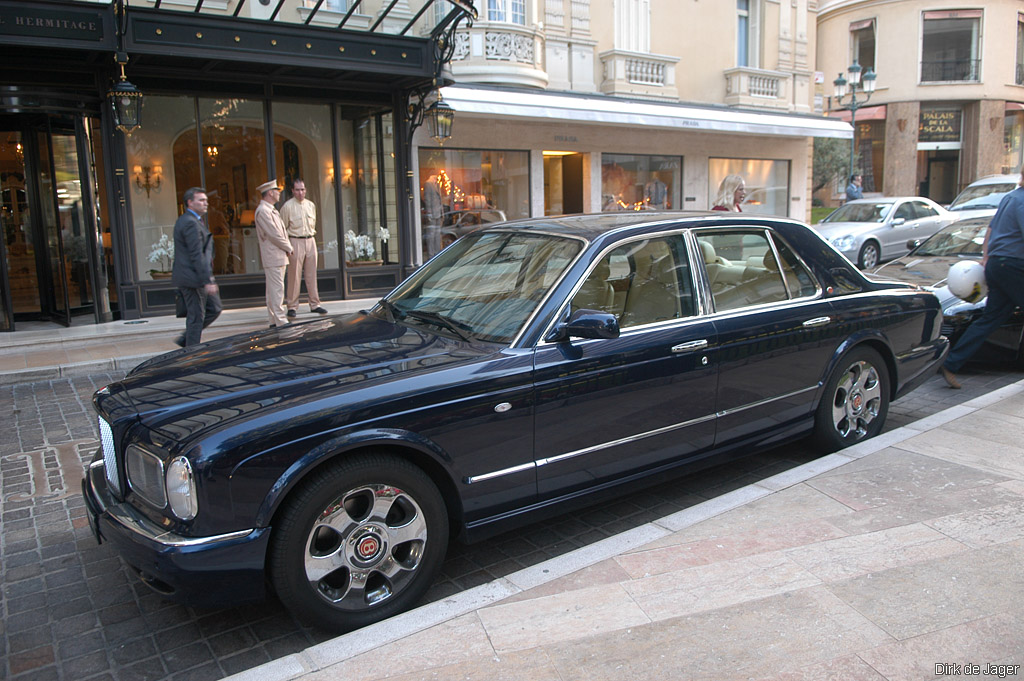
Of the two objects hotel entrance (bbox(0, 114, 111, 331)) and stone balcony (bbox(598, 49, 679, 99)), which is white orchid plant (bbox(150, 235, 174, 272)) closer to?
hotel entrance (bbox(0, 114, 111, 331))

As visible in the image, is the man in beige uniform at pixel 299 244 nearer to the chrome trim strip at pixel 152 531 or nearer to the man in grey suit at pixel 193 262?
the man in grey suit at pixel 193 262

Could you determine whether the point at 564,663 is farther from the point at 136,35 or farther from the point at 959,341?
the point at 136,35

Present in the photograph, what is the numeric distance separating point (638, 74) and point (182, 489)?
17.0 m

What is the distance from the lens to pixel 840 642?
278 centimetres

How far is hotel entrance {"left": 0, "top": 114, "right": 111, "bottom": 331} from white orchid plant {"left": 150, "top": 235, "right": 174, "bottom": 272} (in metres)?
0.70

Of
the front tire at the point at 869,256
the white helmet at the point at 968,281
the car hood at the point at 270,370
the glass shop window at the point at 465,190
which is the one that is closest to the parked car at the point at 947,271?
the white helmet at the point at 968,281

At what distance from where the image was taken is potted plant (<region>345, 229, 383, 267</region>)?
44.9ft

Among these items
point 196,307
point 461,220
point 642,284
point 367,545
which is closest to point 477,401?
point 367,545

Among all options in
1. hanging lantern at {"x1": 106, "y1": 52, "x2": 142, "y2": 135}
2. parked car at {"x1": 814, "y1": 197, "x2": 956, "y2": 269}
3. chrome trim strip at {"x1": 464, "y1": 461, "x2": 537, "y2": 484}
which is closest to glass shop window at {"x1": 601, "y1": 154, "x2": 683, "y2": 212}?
parked car at {"x1": 814, "y1": 197, "x2": 956, "y2": 269}

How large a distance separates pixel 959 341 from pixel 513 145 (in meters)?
11.2

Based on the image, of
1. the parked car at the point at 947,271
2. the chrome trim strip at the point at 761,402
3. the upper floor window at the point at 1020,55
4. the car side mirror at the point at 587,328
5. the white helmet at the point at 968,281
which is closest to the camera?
the car side mirror at the point at 587,328

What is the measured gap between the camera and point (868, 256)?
17.3 meters

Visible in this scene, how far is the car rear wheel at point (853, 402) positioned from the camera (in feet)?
15.8

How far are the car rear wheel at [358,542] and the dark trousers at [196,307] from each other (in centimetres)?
579
